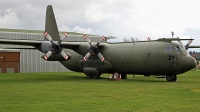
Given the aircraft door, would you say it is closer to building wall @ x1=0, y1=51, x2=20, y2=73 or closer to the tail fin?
the tail fin

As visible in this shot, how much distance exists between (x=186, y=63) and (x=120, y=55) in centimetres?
775

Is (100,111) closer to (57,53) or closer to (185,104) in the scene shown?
(185,104)

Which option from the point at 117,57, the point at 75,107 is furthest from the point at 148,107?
the point at 117,57

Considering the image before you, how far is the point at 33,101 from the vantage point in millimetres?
14508

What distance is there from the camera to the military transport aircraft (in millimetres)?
28844

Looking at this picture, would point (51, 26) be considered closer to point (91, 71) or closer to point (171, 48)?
point (91, 71)

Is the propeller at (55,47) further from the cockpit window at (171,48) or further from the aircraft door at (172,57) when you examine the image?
the aircraft door at (172,57)

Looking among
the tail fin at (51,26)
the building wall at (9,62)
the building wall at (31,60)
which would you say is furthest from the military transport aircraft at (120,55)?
the building wall at (31,60)

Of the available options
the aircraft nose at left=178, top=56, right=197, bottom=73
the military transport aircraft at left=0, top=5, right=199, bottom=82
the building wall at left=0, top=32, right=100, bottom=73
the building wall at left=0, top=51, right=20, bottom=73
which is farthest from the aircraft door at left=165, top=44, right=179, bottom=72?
the building wall at left=0, top=32, right=100, bottom=73

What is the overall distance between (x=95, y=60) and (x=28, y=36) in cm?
3835

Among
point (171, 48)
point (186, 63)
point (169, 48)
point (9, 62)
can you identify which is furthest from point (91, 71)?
point (9, 62)

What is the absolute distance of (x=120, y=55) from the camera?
33344 mm

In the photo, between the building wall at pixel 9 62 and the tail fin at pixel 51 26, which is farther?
the building wall at pixel 9 62

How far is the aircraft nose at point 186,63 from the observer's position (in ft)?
91.1
